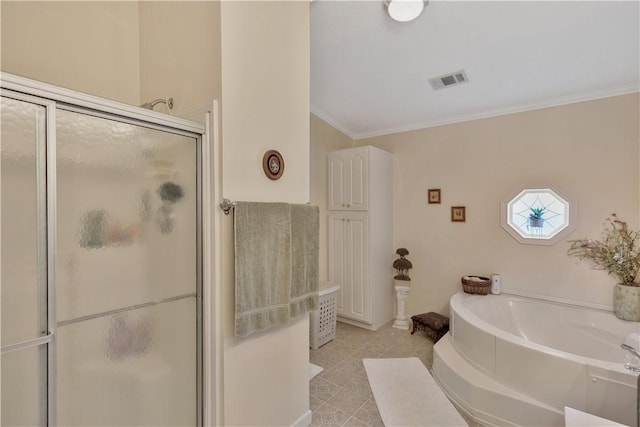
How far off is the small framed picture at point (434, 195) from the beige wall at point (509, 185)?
2.7 inches

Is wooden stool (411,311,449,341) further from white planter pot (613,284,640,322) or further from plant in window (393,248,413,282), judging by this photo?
white planter pot (613,284,640,322)

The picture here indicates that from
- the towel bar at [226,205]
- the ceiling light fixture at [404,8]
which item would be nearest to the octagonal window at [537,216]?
the ceiling light fixture at [404,8]

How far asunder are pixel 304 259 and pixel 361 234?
1597mm

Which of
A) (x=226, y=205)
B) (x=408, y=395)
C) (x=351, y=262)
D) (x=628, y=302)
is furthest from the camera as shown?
(x=351, y=262)

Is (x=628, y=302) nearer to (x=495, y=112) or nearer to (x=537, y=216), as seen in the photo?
(x=537, y=216)

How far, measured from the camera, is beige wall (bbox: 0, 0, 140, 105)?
53.2 inches

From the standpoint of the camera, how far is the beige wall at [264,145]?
1398 mm

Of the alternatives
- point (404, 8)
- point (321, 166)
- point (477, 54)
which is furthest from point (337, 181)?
point (404, 8)

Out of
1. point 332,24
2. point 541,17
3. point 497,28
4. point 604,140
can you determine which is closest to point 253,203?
point 332,24

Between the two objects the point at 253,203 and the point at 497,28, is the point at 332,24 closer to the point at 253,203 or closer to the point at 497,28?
the point at 497,28

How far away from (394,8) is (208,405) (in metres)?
2.47

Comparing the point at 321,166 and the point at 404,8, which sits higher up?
the point at 404,8

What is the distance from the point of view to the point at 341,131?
3701mm

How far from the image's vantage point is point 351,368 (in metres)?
2.49
